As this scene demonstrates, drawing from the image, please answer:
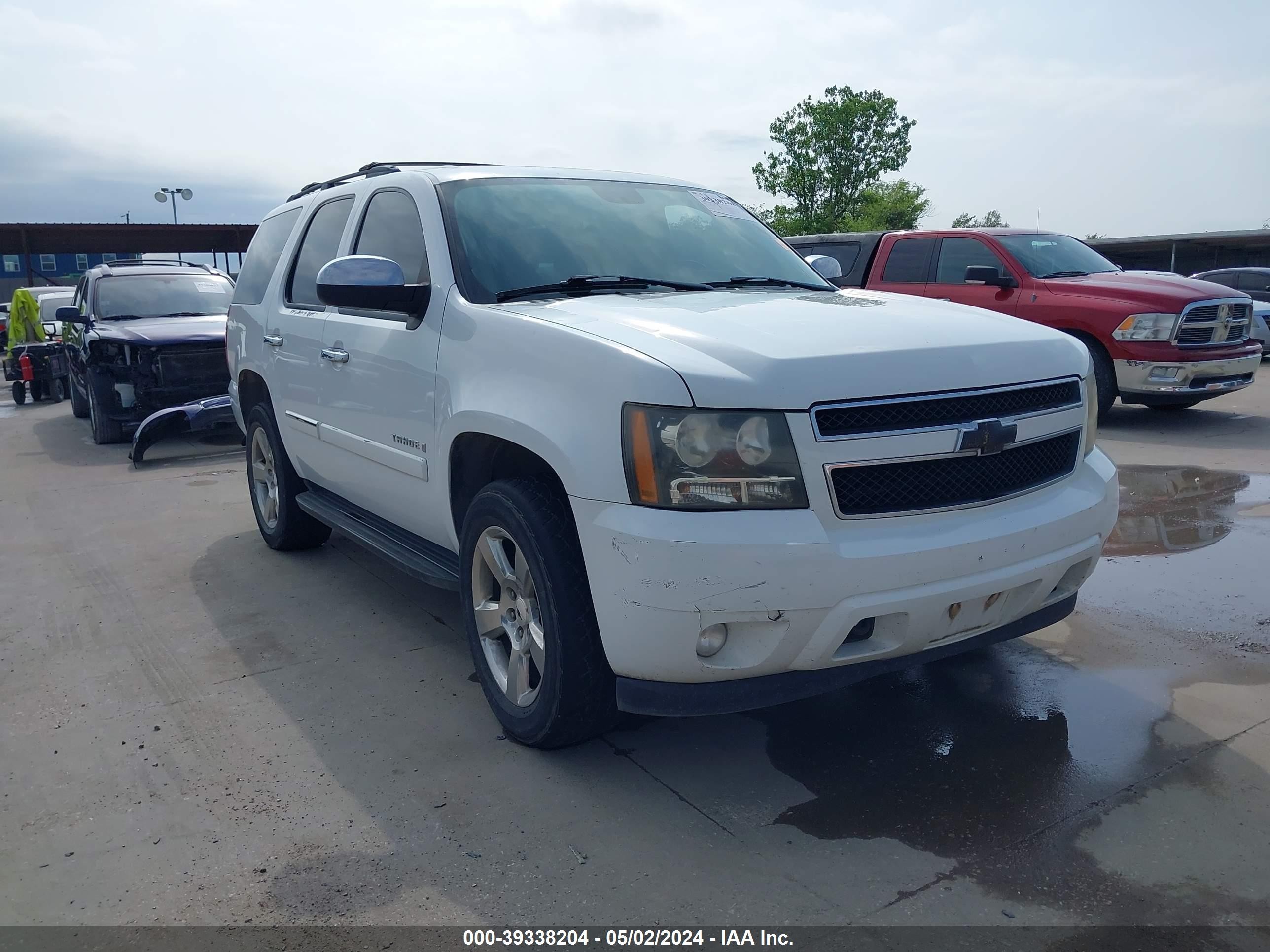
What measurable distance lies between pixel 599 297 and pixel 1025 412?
146 cm

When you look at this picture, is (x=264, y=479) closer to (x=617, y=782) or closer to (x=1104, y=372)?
(x=617, y=782)

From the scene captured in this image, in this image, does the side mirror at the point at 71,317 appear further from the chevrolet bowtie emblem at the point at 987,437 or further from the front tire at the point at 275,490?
the chevrolet bowtie emblem at the point at 987,437

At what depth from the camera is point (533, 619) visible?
3.17 meters

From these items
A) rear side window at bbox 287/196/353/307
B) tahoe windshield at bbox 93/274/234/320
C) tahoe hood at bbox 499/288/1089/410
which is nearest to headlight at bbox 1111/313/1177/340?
tahoe hood at bbox 499/288/1089/410

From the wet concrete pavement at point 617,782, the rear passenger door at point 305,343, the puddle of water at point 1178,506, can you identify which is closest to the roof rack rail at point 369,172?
the rear passenger door at point 305,343

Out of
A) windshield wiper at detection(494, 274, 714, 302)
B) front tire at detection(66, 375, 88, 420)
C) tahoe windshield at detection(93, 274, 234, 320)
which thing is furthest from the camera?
front tire at detection(66, 375, 88, 420)

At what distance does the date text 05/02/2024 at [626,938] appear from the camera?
7.72 feet

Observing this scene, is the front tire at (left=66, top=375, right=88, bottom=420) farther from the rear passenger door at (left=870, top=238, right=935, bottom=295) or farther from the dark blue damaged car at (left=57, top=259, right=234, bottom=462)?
the rear passenger door at (left=870, top=238, right=935, bottom=295)

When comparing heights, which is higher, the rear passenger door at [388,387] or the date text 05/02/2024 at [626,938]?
the rear passenger door at [388,387]

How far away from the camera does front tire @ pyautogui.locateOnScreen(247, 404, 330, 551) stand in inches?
215

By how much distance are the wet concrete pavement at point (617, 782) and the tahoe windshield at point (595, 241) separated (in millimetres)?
1595

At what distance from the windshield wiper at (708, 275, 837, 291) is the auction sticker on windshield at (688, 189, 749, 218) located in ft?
1.78

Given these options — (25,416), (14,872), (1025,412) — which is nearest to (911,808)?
(1025,412)

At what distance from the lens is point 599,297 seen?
3514mm
